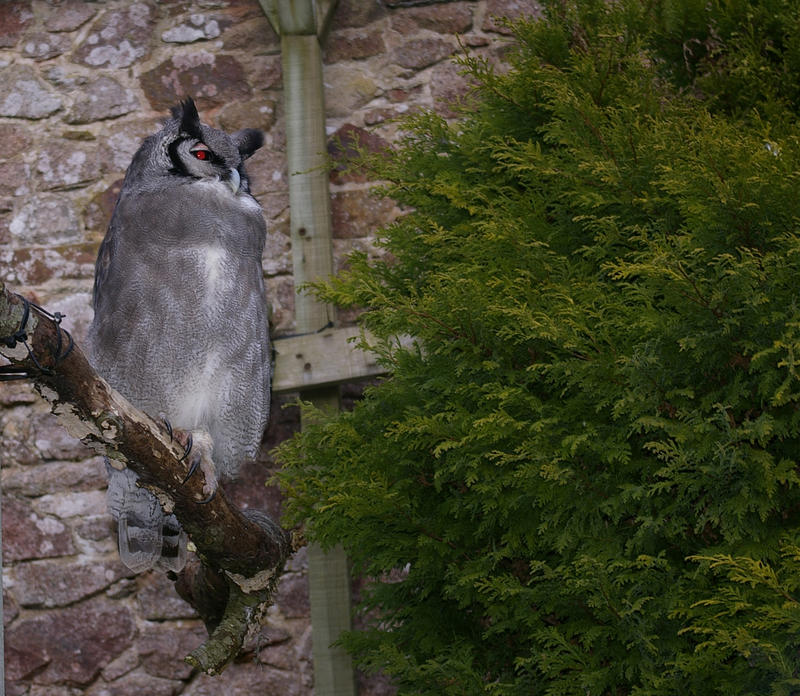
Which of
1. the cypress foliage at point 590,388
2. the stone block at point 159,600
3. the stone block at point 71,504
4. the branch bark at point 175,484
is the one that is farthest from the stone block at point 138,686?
the cypress foliage at point 590,388

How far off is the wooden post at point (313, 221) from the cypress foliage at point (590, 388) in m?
0.92

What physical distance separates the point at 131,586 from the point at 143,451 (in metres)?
2.08

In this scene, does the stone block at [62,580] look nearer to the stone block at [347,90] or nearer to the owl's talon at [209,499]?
the owl's talon at [209,499]

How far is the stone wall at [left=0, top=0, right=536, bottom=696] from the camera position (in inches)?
156

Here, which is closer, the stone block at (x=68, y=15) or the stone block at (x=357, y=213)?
the stone block at (x=357, y=213)

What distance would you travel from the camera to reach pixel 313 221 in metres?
4.04

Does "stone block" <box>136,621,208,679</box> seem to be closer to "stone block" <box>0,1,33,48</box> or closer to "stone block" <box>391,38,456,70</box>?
"stone block" <box>391,38,456,70</box>

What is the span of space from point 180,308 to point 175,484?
2.54 ft

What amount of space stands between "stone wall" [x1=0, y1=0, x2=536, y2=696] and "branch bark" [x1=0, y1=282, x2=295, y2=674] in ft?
3.48

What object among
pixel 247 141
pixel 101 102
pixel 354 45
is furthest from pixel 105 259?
pixel 354 45

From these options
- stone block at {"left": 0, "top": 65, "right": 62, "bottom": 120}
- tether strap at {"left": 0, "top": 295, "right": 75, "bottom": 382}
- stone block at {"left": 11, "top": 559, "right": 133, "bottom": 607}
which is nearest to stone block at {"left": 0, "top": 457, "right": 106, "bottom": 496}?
stone block at {"left": 11, "top": 559, "right": 133, "bottom": 607}

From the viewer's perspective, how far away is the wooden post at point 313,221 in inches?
145

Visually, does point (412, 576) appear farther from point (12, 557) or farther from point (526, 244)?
point (12, 557)

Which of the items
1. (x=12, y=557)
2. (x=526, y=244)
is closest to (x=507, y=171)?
(x=526, y=244)
